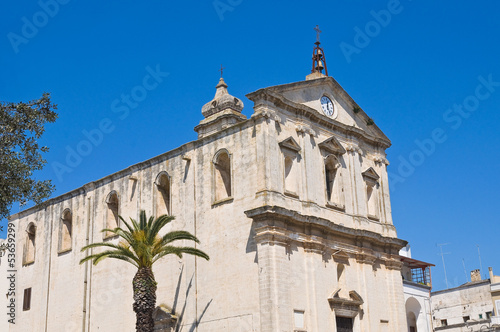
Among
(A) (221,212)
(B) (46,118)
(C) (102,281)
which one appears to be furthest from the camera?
(C) (102,281)

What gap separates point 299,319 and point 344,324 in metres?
3.15

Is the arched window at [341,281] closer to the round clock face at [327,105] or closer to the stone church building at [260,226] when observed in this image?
the stone church building at [260,226]

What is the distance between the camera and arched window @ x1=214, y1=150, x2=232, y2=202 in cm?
2909

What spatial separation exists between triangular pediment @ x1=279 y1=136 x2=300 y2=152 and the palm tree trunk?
24.5 feet

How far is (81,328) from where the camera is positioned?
1304 inches

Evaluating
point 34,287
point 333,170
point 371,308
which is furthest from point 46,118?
point 34,287

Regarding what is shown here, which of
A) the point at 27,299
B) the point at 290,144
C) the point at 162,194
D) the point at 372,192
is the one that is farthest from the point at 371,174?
the point at 27,299

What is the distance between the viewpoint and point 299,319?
26531 mm

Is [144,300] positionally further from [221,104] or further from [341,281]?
[221,104]

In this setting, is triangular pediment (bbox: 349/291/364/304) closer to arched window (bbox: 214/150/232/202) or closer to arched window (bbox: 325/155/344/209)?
arched window (bbox: 325/155/344/209)

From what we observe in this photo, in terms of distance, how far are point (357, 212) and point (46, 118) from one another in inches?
648

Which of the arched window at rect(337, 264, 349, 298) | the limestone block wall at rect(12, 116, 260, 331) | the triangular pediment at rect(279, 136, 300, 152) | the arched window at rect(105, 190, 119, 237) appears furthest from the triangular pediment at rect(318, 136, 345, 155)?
the arched window at rect(105, 190, 119, 237)

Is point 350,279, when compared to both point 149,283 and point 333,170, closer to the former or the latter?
point 333,170

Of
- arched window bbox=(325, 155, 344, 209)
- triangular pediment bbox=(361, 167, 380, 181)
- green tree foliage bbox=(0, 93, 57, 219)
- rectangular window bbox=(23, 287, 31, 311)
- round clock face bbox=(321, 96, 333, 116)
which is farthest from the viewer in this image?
rectangular window bbox=(23, 287, 31, 311)
